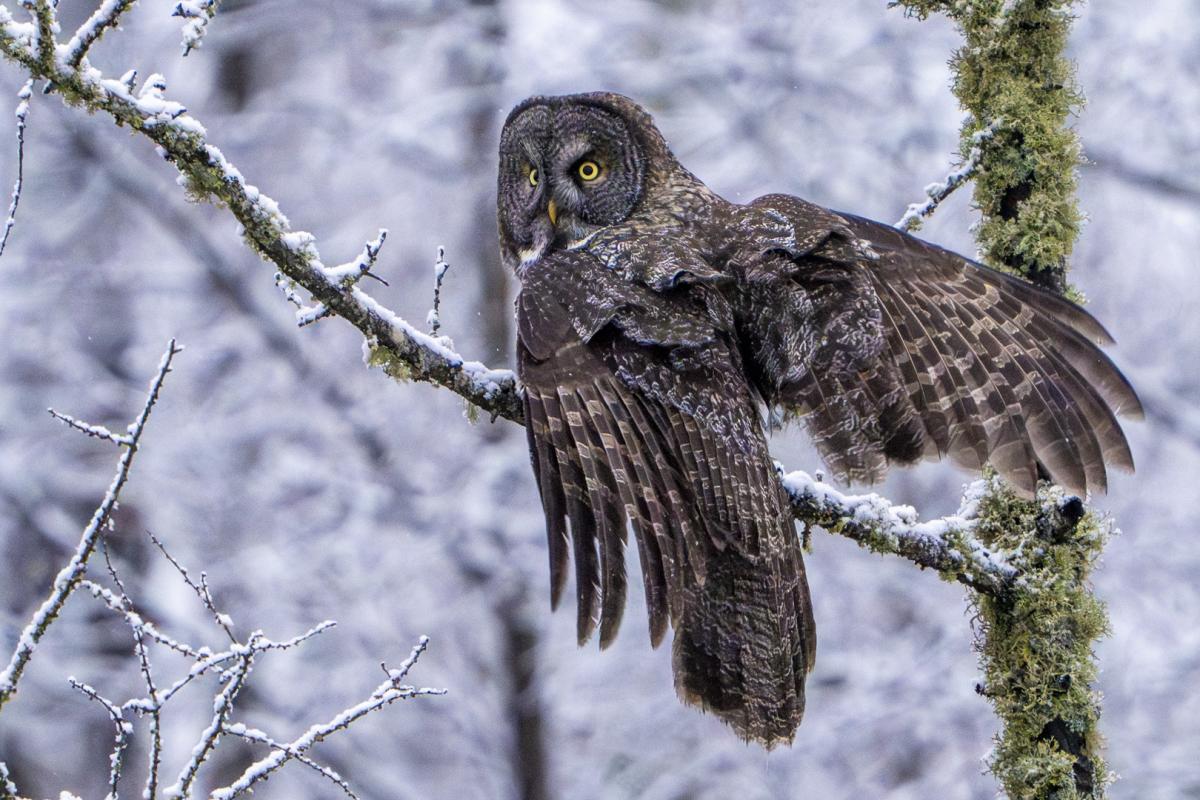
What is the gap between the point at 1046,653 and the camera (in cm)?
323

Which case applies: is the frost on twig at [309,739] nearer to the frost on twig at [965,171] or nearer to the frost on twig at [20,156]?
the frost on twig at [20,156]

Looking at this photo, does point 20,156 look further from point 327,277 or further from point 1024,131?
point 1024,131

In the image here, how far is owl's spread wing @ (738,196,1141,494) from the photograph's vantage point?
134 inches

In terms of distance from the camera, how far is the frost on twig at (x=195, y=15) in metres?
2.32

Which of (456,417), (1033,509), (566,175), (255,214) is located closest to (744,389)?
(1033,509)

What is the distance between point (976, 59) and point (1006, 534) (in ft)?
3.97

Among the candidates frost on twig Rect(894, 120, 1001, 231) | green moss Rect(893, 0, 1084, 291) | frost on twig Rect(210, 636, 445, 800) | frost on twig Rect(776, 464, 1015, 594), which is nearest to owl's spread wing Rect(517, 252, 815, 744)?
frost on twig Rect(776, 464, 1015, 594)

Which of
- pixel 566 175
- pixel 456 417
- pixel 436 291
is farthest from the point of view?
pixel 456 417

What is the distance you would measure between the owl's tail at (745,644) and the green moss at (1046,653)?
1.75 ft

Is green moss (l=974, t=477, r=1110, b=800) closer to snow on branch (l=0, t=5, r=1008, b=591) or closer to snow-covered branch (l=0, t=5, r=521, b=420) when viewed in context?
snow on branch (l=0, t=5, r=1008, b=591)

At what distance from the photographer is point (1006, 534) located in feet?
11.1

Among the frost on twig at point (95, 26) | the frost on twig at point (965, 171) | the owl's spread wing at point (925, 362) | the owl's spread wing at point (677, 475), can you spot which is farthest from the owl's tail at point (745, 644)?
the frost on twig at point (95, 26)

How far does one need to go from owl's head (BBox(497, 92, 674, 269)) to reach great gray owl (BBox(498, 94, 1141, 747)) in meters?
0.01

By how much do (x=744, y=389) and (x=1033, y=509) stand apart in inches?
31.0
